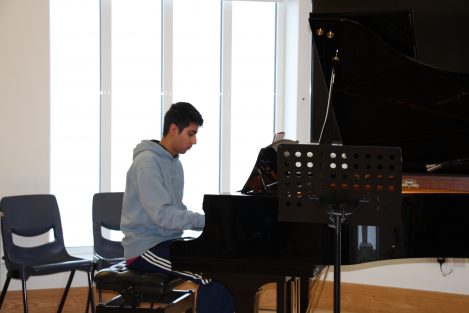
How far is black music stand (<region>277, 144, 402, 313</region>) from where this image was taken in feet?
7.88

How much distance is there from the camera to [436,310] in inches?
175

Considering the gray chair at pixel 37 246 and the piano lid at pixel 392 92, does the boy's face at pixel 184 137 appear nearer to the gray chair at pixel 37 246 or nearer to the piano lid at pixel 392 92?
the piano lid at pixel 392 92

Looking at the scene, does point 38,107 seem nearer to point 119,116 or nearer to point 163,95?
point 119,116

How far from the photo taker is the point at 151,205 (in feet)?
9.95

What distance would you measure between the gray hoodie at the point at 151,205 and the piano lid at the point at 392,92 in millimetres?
936

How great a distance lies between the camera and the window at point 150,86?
15.5 ft

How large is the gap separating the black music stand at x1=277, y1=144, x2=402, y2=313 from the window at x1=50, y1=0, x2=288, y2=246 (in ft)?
8.16

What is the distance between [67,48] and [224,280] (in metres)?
2.65

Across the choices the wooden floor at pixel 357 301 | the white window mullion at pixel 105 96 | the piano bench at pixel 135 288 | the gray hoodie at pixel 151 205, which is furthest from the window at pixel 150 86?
the piano bench at pixel 135 288

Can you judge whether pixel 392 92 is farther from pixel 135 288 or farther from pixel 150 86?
pixel 150 86

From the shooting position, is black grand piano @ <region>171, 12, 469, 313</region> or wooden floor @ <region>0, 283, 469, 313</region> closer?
black grand piano @ <region>171, 12, 469, 313</region>

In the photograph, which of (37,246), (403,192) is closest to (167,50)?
(37,246)

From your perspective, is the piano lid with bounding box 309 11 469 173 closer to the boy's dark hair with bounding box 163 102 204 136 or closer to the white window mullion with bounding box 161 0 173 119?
the boy's dark hair with bounding box 163 102 204 136

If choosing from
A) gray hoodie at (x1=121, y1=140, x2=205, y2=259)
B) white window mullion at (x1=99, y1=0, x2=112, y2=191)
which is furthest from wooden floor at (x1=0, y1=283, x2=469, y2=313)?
gray hoodie at (x1=121, y1=140, x2=205, y2=259)
